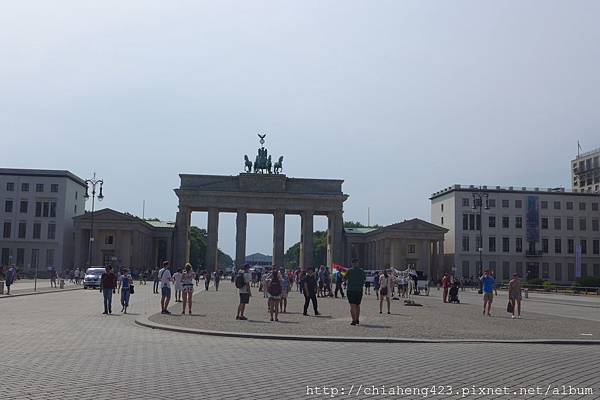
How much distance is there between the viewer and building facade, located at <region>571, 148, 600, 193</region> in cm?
13338

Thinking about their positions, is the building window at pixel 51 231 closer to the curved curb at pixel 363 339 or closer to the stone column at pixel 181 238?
the stone column at pixel 181 238

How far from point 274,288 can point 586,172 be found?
130m

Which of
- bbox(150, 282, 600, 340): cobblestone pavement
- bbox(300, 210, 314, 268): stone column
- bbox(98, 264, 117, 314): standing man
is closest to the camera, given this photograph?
bbox(150, 282, 600, 340): cobblestone pavement

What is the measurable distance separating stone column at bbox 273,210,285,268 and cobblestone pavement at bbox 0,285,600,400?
84660mm

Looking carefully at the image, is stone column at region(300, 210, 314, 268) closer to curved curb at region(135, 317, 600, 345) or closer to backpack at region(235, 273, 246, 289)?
backpack at region(235, 273, 246, 289)

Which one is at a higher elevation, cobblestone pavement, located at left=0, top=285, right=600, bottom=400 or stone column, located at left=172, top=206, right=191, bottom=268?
stone column, located at left=172, top=206, right=191, bottom=268

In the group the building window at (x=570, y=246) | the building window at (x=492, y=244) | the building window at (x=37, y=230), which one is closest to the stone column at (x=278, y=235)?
the building window at (x=492, y=244)

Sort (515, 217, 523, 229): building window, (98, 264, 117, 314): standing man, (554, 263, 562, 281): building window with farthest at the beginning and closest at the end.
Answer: (515, 217, 523, 229): building window < (554, 263, 562, 281): building window < (98, 264, 117, 314): standing man

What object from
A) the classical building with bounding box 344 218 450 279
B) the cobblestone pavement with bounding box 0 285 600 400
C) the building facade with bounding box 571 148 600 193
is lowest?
the cobblestone pavement with bounding box 0 285 600 400

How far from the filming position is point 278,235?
103 meters

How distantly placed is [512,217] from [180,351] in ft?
331

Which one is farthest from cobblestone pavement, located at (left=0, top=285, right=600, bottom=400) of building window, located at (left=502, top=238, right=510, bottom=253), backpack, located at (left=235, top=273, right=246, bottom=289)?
building window, located at (left=502, top=238, right=510, bottom=253)

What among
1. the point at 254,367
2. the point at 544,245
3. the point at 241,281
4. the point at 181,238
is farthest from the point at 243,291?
the point at 544,245

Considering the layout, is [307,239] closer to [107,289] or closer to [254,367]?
[107,289]
